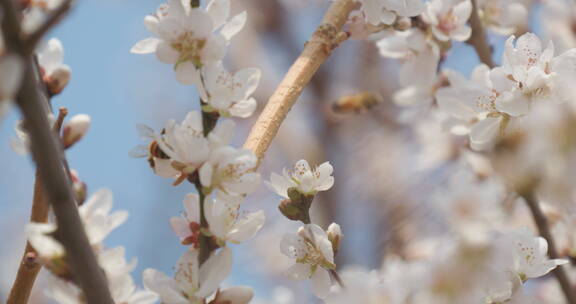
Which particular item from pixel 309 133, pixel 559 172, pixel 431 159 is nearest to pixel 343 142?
pixel 309 133

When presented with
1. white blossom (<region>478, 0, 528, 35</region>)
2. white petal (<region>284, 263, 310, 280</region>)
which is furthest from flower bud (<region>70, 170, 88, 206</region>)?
white blossom (<region>478, 0, 528, 35</region>)

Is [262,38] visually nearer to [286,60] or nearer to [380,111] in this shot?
[286,60]

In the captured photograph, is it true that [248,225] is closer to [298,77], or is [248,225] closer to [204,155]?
[204,155]

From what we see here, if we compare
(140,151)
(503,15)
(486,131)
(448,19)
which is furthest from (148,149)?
(503,15)

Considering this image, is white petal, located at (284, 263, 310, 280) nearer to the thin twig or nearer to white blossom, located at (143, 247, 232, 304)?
white blossom, located at (143, 247, 232, 304)

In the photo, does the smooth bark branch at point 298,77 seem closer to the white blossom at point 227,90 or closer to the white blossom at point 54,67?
the white blossom at point 227,90
